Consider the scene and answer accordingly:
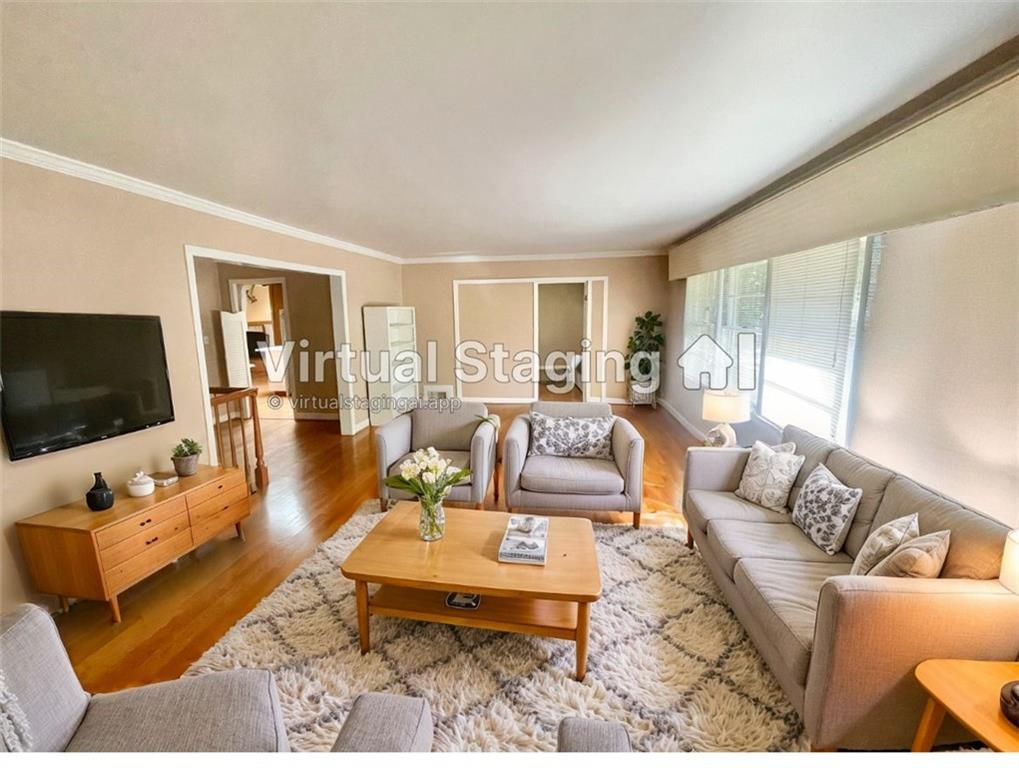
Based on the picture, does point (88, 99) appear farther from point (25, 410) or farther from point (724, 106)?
point (724, 106)

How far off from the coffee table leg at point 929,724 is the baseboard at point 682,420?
3242 mm

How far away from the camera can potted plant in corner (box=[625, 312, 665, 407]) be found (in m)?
6.17

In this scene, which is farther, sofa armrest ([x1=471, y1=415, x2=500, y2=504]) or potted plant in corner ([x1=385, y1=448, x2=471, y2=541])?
sofa armrest ([x1=471, y1=415, x2=500, y2=504])

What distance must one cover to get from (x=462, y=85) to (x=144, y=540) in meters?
2.61

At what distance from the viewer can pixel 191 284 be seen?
283 centimetres

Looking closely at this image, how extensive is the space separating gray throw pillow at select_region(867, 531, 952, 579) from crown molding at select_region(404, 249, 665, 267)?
528 cm

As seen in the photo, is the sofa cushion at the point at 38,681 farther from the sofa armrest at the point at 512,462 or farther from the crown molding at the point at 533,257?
the crown molding at the point at 533,257

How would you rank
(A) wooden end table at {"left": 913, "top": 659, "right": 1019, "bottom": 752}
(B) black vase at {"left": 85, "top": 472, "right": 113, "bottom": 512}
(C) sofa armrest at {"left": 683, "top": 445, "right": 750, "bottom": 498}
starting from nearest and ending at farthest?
1. (A) wooden end table at {"left": 913, "top": 659, "right": 1019, "bottom": 752}
2. (B) black vase at {"left": 85, "top": 472, "right": 113, "bottom": 512}
3. (C) sofa armrest at {"left": 683, "top": 445, "right": 750, "bottom": 498}

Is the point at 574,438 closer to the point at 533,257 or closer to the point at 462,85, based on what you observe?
the point at 462,85

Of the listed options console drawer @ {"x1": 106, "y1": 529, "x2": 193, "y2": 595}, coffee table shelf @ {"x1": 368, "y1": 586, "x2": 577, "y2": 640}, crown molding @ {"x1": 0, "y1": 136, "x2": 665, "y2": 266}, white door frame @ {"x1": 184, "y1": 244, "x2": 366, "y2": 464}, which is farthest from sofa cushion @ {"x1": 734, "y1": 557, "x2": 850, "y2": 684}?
crown molding @ {"x1": 0, "y1": 136, "x2": 665, "y2": 266}

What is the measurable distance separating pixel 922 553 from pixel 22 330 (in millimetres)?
3747

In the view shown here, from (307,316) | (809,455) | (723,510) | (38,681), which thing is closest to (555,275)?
(307,316)

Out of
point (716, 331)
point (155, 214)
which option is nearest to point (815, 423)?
point (716, 331)

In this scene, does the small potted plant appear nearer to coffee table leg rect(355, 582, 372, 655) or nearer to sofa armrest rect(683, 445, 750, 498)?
coffee table leg rect(355, 582, 372, 655)
